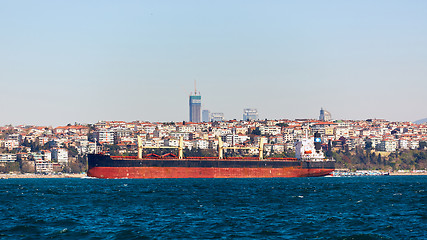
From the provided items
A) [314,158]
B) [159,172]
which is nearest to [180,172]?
[159,172]

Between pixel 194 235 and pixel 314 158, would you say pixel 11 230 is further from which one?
pixel 314 158

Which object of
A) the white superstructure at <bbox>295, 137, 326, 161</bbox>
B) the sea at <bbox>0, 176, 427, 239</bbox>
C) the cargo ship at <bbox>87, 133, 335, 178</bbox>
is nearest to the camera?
the sea at <bbox>0, 176, 427, 239</bbox>

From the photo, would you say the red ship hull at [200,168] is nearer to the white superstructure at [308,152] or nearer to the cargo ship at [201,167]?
the cargo ship at [201,167]

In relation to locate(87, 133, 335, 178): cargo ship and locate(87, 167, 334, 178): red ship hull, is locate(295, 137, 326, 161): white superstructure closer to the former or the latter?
locate(87, 133, 335, 178): cargo ship

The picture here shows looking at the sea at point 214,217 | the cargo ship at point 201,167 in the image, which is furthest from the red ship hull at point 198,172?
the sea at point 214,217

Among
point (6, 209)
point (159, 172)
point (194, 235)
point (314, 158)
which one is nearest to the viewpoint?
point (194, 235)

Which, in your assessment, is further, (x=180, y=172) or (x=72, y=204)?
(x=180, y=172)

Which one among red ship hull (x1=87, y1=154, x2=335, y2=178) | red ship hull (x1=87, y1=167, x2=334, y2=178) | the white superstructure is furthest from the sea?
the white superstructure

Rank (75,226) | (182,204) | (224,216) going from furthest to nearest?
1. (182,204)
2. (224,216)
3. (75,226)

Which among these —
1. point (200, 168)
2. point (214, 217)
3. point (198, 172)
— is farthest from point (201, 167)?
point (214, 217)
